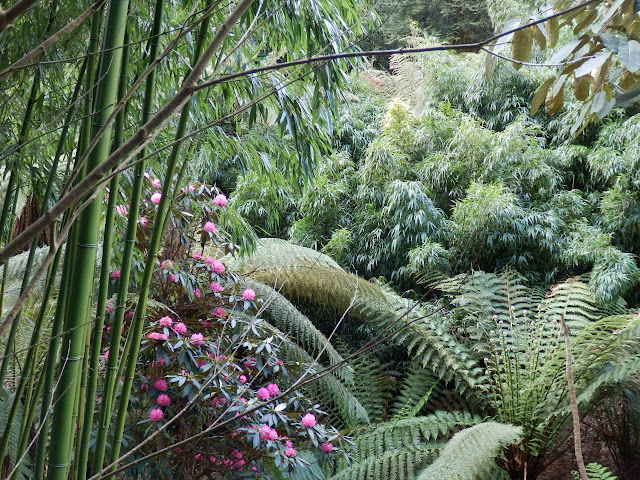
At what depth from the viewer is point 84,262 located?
0.55 metres

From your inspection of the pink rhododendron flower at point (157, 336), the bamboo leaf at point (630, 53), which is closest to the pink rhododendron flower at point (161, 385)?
the pink rhododendron flower at point (157, 336)

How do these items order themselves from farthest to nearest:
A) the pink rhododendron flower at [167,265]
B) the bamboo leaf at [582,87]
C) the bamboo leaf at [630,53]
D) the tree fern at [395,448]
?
the tree fern at [395,448]
the pink rhododendron flower at [167,265]
the bamboo leaf at [582,87]
the bamboo leaf at [630,53]

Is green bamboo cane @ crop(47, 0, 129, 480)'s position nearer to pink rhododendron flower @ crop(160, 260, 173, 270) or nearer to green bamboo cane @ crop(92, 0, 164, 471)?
green bamboo cane @ crop(92, 0, 164, 471)

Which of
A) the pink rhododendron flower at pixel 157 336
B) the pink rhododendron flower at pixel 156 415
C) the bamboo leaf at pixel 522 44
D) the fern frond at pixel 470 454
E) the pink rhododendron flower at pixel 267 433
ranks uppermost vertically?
the bamboo leaf at pixel 522 44

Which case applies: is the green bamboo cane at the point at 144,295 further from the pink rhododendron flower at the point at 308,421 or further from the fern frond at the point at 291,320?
the fern frond at the point at 291,320

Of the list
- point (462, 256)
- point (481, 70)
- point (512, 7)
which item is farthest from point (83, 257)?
point (512, 7)

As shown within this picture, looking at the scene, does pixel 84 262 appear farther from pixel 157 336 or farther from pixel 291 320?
pixel 291 320

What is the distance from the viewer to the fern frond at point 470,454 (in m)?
1.99

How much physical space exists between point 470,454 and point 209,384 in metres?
1.03

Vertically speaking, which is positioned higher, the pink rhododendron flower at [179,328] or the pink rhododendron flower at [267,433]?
the pink rhododendron flower at [179,328]

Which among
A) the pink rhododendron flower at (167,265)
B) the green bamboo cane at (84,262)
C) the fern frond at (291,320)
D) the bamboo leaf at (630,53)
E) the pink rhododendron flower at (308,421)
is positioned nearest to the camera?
the green bamboo cane at (84,262)

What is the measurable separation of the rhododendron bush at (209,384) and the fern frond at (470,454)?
360 millimetres

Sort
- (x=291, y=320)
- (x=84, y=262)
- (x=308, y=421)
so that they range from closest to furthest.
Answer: (x=84, y=262), (x=308, y=421), (x=291, y=320)

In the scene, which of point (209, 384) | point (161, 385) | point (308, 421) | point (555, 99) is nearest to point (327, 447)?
point (308, 421)
